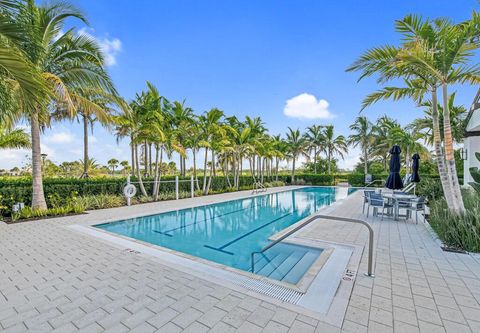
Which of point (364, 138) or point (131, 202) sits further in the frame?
point (364, 138)

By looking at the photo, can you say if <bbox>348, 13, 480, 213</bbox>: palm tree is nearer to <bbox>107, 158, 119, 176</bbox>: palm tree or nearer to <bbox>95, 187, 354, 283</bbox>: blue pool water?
<bbox>95, 187, 354, 283</bbox>: blue pool water

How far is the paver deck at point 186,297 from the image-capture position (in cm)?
242

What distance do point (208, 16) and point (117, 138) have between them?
1512 centimetres

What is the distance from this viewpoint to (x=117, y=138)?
21234mm

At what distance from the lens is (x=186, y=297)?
2979mm

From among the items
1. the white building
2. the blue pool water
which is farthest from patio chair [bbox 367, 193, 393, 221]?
the white building

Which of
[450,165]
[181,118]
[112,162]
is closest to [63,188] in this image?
[181,118]

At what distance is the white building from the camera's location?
10000 millimetres

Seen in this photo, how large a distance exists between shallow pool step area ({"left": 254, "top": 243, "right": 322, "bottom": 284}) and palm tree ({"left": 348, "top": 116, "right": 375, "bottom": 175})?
2533cm

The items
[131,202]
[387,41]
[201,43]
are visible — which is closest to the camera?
[387,41]

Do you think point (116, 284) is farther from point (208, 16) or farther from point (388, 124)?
point (388, 124)

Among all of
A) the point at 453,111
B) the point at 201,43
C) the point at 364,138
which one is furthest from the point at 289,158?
the point at 201,43

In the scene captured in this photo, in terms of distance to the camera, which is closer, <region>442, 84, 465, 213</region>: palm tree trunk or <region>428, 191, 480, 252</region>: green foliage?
<region>428, 191, 480, 252</region>: green foliage

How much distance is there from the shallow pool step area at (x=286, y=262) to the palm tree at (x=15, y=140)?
48.8 ft
